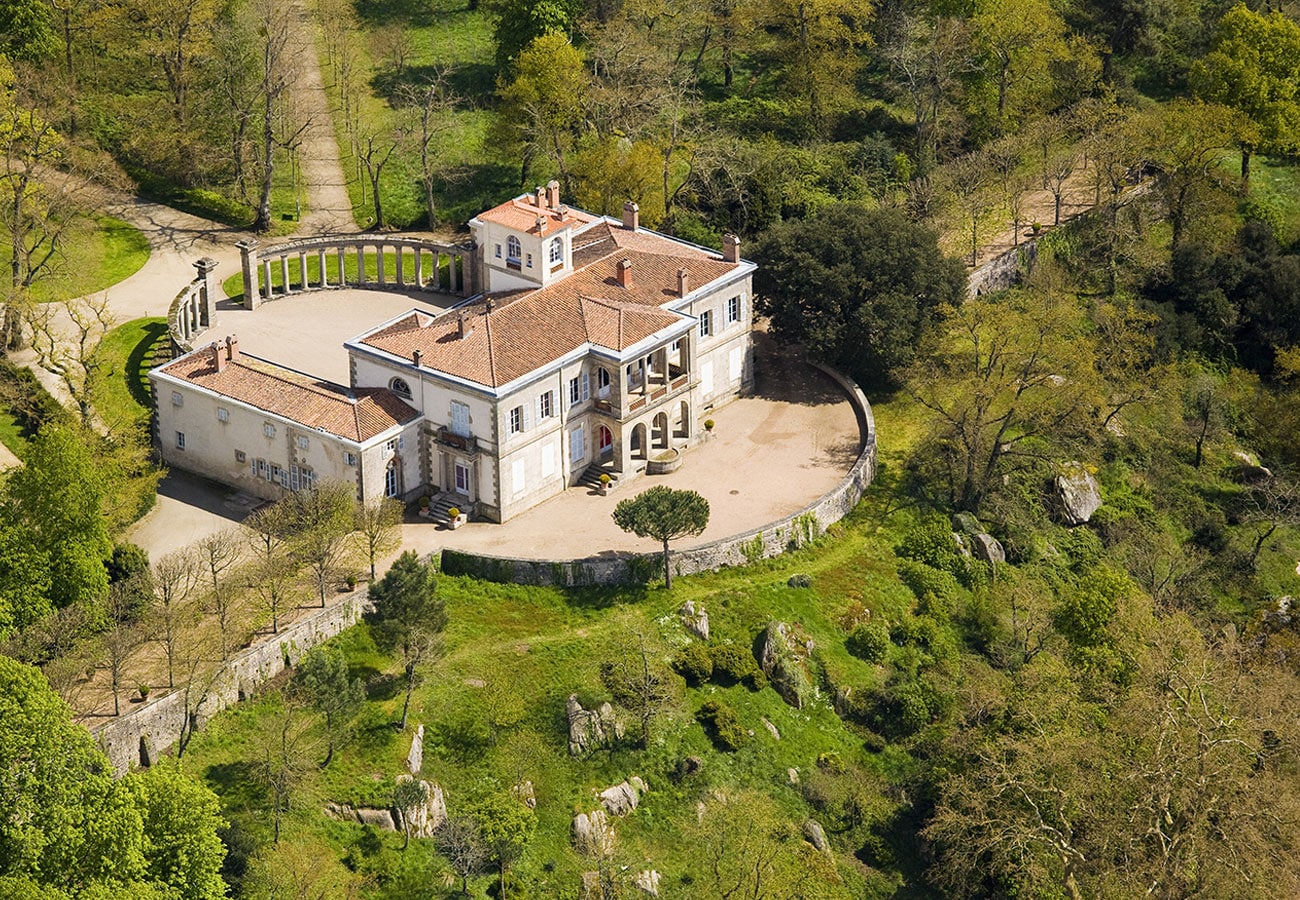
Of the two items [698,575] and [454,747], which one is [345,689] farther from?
[698,575]

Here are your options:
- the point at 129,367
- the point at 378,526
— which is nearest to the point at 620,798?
the point at 378,526

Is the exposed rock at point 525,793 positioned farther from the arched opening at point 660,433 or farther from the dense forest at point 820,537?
the arched opening at point 660,433

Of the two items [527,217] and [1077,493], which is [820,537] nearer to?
[1077,493]

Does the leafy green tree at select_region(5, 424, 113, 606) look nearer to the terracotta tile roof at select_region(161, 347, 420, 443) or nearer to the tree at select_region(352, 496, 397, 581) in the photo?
the tree at select_region(352, 496, 397, 581)

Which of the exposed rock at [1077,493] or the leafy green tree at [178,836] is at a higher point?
the leafy green tree at [178,836]

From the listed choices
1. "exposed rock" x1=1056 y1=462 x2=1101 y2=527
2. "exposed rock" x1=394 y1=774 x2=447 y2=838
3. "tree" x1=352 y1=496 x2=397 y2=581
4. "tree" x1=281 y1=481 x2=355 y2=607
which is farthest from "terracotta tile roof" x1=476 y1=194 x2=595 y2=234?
"exposed rock" x1=394 y1=774 x2=447 y2=838

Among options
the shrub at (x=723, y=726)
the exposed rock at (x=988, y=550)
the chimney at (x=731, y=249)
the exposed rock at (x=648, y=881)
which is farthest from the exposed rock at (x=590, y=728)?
the chimney at (x=731, y=249)

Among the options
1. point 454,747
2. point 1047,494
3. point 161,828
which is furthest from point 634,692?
point 1047,494

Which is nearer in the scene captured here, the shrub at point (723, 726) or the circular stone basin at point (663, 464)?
the shrub at point (723, 726)
